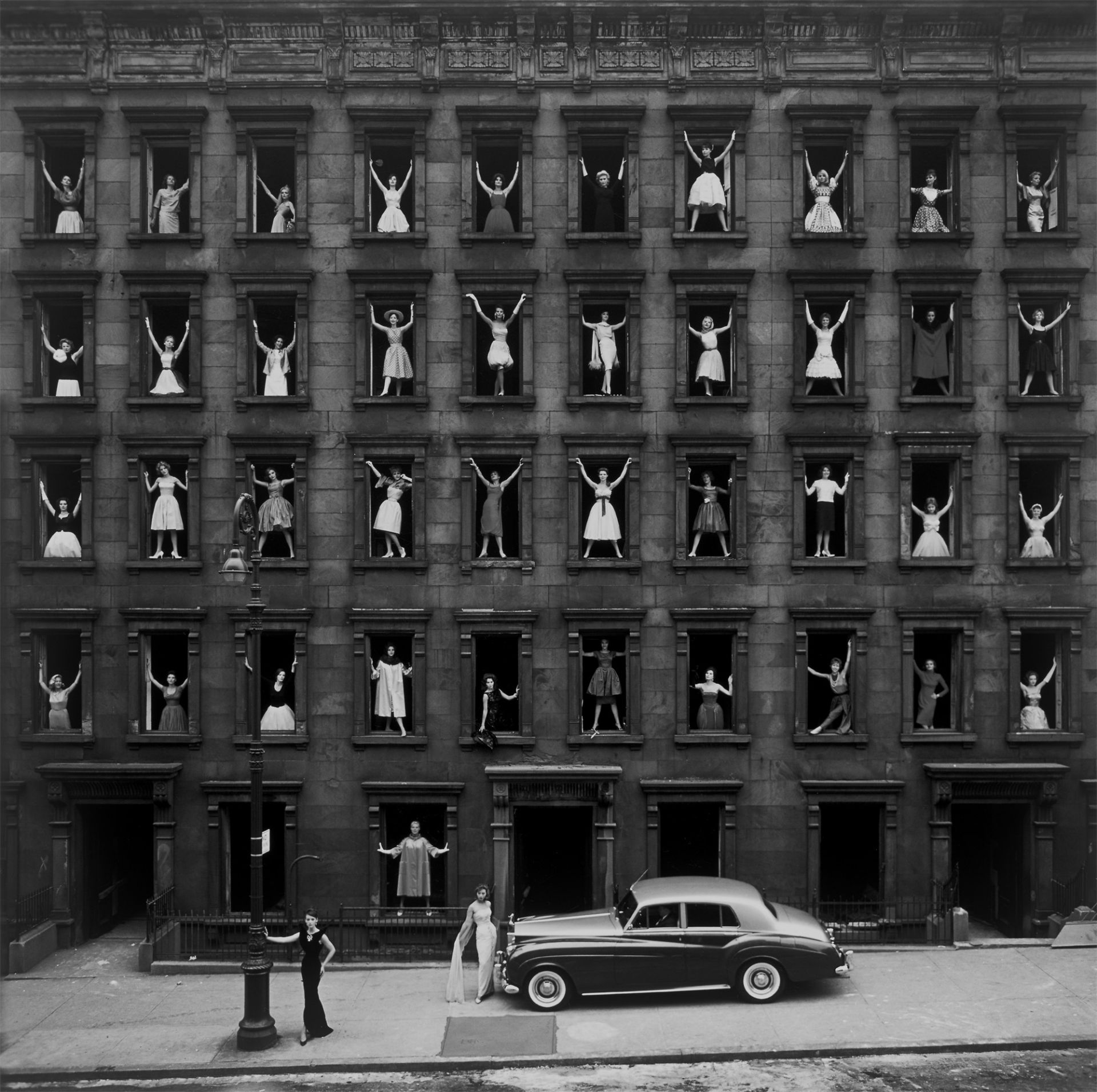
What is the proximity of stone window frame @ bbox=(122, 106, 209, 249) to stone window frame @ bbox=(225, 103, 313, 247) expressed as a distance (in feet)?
2.49

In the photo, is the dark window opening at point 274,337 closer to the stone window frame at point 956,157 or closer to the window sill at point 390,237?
the window sill at point 390,237

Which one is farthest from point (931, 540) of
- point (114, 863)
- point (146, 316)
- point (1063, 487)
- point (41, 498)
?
point (114, 863)

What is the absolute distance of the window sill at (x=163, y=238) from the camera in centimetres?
2178

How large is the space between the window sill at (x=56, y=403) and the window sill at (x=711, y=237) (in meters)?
12.3

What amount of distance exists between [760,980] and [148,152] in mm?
19531

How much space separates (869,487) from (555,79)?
10.4m

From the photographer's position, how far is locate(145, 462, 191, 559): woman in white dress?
21781 mm

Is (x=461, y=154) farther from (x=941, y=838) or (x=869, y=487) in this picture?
(x=941, y=838)

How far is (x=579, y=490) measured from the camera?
71.7 feet

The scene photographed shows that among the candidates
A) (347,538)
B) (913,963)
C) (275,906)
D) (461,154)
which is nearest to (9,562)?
(347,538)

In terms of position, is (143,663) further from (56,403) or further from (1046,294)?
(1046,294)

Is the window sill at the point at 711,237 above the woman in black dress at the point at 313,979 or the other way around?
above

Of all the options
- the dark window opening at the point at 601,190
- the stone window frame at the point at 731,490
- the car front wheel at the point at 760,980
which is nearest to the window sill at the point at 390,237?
the dark window opening at the point at 601,190

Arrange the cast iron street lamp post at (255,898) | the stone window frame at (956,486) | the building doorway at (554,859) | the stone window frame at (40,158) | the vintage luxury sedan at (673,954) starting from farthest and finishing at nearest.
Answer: the building doorway at (554,859) → the stone window frame at (40,158) → the stone window frame at (956,486) → the vintage luxury sedan at (673,954) → the cast iron street lamp post at (255,898)
